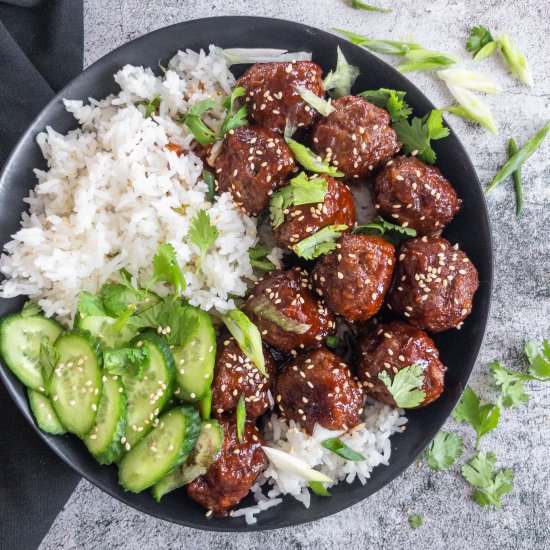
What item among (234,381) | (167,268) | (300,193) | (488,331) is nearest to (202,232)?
(167,268)

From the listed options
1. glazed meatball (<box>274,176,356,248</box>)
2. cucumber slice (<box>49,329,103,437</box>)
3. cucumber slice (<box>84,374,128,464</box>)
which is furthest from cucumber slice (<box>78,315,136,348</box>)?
glazed meatball (<box>274,176,356,248</box>)

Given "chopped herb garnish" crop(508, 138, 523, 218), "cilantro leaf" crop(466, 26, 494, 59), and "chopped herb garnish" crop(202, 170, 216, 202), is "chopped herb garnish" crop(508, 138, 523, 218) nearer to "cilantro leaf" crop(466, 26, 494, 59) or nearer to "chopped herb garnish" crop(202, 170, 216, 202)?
"cilantro leaf" crop(466, 26, 494, 59)

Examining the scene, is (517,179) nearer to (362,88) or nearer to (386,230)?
(386,230)

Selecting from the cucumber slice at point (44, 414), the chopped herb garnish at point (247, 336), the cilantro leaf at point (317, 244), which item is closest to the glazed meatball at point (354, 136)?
the cilantro leaf at point (317, 244)

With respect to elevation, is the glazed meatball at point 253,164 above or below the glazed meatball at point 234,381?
above

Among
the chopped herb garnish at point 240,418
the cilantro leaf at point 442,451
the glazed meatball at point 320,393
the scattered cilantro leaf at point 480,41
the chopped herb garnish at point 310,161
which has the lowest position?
the cilantro leaf at point 442,451

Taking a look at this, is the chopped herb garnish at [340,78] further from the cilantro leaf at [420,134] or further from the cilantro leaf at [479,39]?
the cilantro leaf at [479,39]
